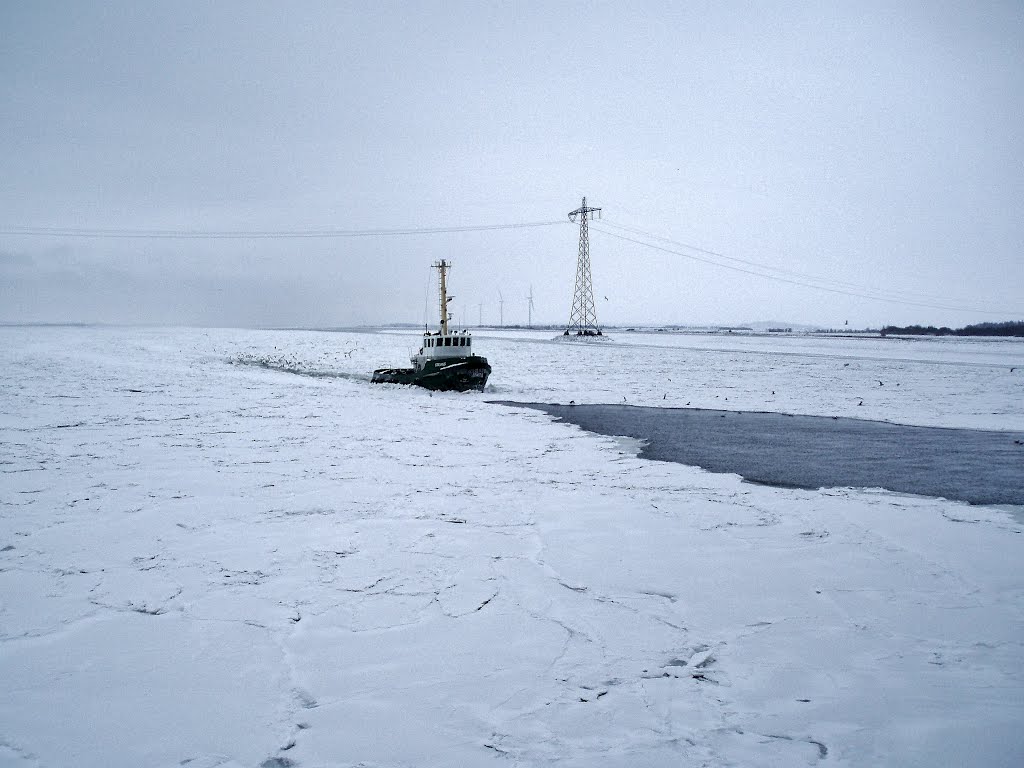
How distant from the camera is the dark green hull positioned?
2778cm

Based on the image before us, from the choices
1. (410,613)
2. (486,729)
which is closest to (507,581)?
(410,613)

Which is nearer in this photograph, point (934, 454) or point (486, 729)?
point (486, 729)

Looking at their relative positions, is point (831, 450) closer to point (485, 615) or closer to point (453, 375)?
point (485, 615)

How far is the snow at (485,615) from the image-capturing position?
367 centimetres

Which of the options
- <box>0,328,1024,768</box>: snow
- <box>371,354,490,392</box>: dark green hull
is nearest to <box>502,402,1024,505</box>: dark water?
<box>0,328,1024,768</box>: snow

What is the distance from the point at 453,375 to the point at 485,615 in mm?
22981

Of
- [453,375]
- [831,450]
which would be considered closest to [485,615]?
[831,450]

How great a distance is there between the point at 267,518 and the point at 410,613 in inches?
134

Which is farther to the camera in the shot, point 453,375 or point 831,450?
point 453,375

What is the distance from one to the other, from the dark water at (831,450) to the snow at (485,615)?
117 centimetres

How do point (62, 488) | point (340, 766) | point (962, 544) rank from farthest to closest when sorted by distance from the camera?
point (62, 488), point (962, 544), point (340, 766)

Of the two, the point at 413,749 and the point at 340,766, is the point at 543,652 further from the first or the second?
the point at 340,766

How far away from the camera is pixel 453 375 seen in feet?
91.8

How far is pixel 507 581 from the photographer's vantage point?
602 centimetres
